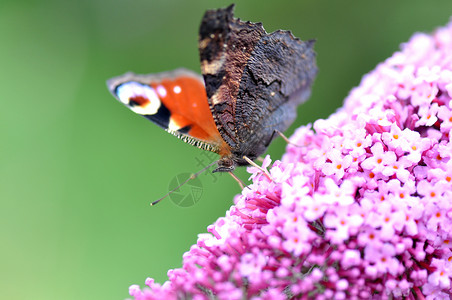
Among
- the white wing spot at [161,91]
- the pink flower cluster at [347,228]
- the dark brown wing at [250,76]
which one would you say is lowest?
the pink flower cluster at [347,228]

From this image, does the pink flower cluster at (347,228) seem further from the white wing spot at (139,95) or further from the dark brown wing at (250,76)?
the white wing spot at (139,95)

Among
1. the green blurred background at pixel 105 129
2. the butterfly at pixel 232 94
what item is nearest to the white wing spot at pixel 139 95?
the butterfly at pixel 232 94

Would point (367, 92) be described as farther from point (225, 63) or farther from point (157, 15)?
point (157, 15)

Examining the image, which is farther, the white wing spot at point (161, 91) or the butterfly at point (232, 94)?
the white wing spot at point (161, 91)

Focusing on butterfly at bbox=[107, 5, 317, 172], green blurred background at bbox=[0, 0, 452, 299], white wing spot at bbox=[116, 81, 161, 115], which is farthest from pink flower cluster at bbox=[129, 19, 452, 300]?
green blurred background at bbox=[0, 0, 452, 299]

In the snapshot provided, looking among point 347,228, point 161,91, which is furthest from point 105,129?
point 347,228

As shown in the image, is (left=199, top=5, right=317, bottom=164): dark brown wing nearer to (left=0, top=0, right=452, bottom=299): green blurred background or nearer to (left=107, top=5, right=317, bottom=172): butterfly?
(left=107, top=5, right=317, bottom=172): butterfly

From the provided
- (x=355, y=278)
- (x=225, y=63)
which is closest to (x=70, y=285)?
(x=225, y=63)
